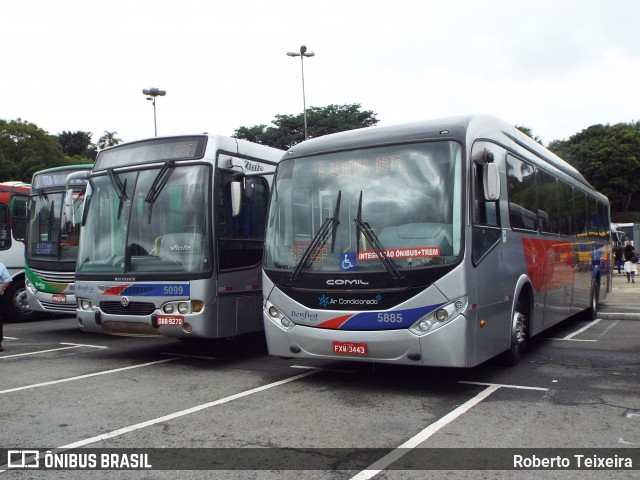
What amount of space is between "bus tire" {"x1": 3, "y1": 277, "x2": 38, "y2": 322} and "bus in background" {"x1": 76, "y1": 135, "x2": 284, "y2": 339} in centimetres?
699

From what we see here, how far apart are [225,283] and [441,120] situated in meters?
3.64

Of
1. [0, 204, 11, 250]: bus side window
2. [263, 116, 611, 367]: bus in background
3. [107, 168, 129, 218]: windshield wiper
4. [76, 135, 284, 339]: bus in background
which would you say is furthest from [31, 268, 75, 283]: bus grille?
[263, 116, 611, 367]: bus in background

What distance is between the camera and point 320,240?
23.5 feet

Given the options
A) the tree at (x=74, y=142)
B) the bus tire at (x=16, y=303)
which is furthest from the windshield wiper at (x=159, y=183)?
the tree at (x=74, y=142)

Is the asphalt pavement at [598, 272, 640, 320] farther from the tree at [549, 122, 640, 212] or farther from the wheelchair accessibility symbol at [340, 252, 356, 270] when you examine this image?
the tree at [549, 122, 640, 212]

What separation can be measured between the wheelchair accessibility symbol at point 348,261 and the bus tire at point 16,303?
10973 mm

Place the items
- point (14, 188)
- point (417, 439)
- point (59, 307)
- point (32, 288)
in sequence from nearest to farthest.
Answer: point (417, 439) < point (59, 307) < point (32, 288) < point (14, 188)

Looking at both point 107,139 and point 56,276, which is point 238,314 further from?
point 107,139

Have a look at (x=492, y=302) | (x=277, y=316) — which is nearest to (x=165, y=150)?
(x=277, y=316)

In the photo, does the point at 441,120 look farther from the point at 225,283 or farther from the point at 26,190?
the point at 26,190

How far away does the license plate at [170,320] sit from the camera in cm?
849

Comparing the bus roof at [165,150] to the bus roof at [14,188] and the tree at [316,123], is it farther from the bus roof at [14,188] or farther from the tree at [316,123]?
the tree at [316,123]

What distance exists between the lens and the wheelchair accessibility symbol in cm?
692

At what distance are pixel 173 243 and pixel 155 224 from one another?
0.37 metres
